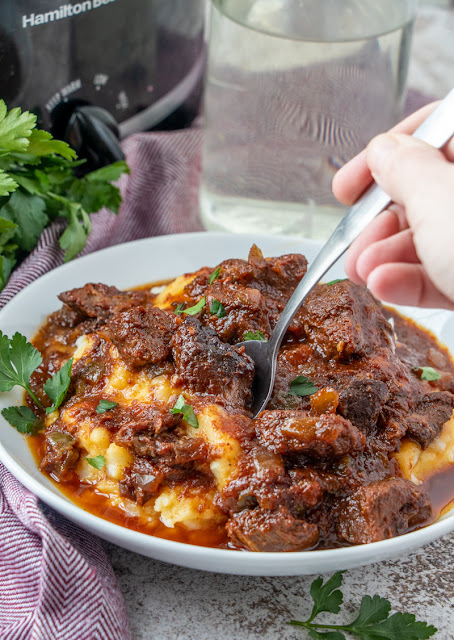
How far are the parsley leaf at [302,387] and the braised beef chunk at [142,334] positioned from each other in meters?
0.53

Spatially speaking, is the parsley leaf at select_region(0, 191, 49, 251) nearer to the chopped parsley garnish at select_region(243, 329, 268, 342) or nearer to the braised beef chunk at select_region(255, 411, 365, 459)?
the chopped parsley garnish at select_region(243, 329, 268, 342)

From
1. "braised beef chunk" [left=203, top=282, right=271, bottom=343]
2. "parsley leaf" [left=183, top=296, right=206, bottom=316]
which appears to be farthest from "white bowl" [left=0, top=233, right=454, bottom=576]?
"braised beef chunk" [left=203, top=282, right=271, bottom=343]

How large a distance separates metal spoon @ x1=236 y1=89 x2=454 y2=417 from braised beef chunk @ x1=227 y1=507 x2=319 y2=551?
→ 1.77ft

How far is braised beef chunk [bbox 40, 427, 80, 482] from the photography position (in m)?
3.00

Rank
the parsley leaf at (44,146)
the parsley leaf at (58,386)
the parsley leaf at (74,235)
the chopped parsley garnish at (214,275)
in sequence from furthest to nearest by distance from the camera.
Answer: the parsley leaf at (74,235) < the parsley leaf at (44,146) < the chopped parsley garnish at (214,275) < the parsley leaf at (58,386)

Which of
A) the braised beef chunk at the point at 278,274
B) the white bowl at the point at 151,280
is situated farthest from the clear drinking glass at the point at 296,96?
the braised beef chunk at the point at 278,274

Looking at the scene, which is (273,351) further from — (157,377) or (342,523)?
(342,523)

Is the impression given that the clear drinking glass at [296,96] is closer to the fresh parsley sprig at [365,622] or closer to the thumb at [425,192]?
the thumb at [425,192]

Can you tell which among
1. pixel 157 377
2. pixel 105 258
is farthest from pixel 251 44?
pixel 157 377

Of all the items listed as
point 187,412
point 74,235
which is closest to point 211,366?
point 187,412

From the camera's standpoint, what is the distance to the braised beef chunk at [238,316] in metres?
3.32

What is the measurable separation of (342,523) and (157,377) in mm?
935

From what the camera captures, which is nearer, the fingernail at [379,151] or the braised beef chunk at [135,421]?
the fingernail at [379,151]

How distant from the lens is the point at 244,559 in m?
2.57
